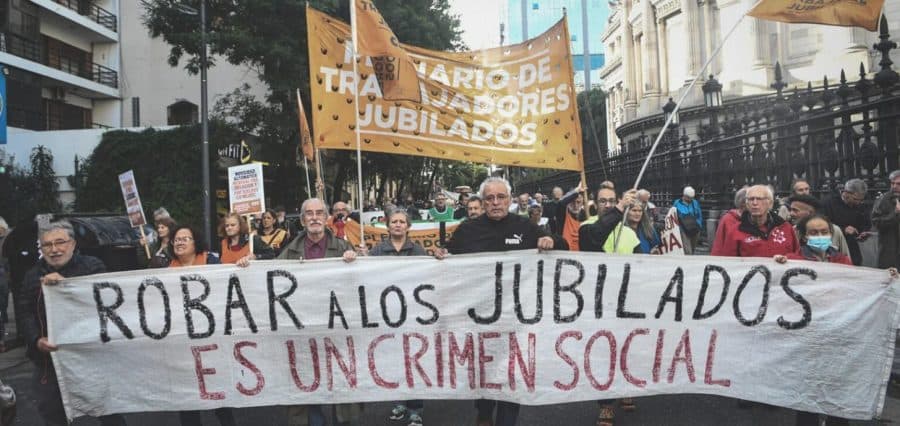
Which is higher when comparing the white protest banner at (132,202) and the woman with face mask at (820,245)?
the white protest banner at (132,202)

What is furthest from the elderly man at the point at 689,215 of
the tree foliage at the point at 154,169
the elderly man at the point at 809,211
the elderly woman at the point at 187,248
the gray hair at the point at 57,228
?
the tree foliage at the point at 154,169

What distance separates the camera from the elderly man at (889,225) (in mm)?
6687

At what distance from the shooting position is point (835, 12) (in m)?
5.59

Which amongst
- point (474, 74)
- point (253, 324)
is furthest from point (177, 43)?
point (253, 324)

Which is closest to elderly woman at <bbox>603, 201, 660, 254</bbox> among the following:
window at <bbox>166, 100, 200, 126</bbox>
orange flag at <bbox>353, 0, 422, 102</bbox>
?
A: orange flag at <bbox>353, 0, 422, 102</bbox>

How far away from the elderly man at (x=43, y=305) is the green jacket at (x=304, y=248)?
142cm

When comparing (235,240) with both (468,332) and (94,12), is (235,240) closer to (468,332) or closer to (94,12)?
(468,332)

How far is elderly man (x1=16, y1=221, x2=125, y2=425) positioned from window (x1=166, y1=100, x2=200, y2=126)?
1322 inches

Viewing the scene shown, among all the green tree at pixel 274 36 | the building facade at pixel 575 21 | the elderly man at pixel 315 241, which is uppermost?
the building facade at pixel 575 21

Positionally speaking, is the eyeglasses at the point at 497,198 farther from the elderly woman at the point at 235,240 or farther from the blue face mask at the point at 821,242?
the elderly woman at the point at 235,240

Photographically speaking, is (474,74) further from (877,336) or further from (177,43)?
(177,43)

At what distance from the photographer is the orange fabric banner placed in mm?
6090

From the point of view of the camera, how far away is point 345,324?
464cm

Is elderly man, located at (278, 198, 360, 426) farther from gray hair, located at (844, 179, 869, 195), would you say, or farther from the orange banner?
gray hair, located at (844, 179, 869, 195)
